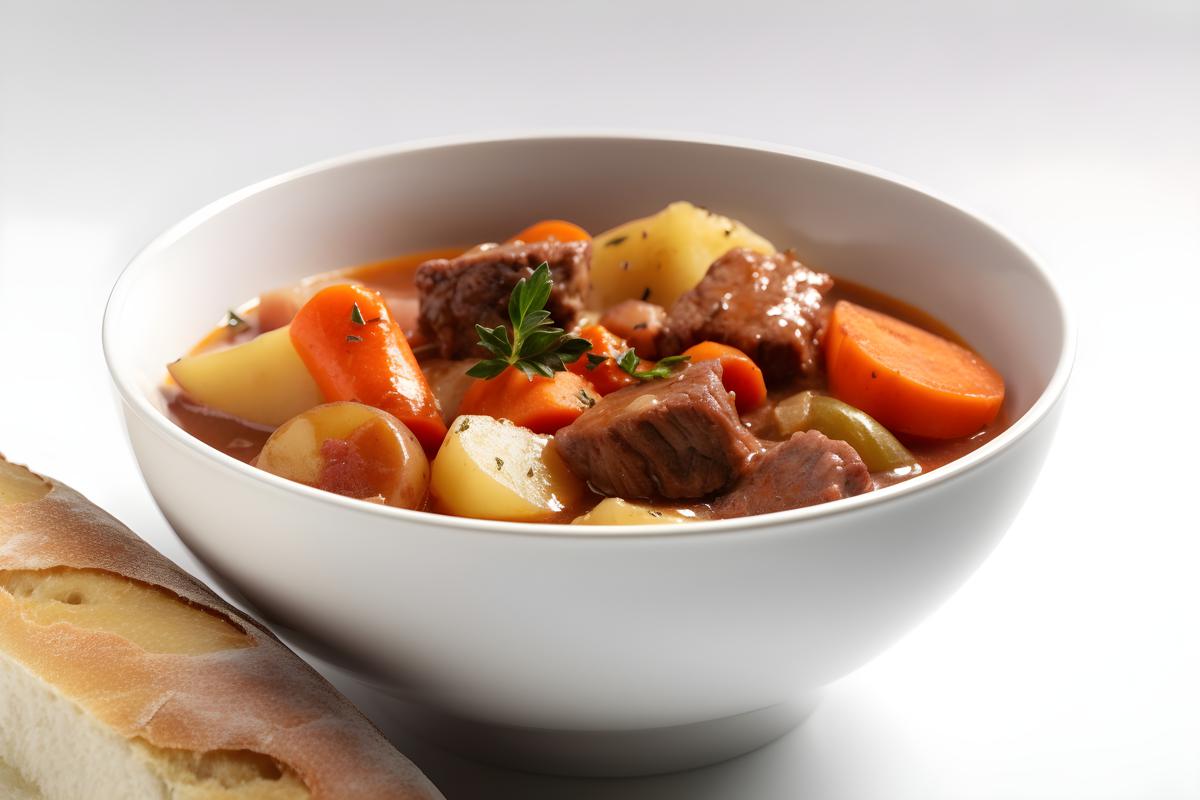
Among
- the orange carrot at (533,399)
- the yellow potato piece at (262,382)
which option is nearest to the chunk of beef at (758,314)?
the orange carrot at (533,399)

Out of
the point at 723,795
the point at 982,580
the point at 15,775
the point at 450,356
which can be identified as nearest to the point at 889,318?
the point at 982,580

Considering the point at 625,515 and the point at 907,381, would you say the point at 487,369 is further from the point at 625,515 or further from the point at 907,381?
the point at 907,381

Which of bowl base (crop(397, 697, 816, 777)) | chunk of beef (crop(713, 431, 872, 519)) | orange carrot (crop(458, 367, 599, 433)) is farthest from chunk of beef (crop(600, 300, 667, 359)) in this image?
bowl base (crop(397, 697, 816, 777))

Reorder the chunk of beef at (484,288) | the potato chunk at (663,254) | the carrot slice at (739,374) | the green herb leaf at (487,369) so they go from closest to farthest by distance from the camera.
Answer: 1. the green herb leaf at (487,369)
2. the carrot slice at (739,374)
3. the chunk of beef at (484,288)
4. the potato chunk at (663,254)

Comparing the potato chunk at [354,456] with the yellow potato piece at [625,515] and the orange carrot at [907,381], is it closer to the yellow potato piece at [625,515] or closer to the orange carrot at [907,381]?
the yellow potato piece at [625,515]

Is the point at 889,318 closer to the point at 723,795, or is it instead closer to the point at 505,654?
the point at 723,795

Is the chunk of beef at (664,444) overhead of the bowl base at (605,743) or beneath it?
overhead

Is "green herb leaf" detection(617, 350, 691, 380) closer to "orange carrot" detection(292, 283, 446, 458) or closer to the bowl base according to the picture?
"orange carrot" detection(292, 283, 446, 458)
